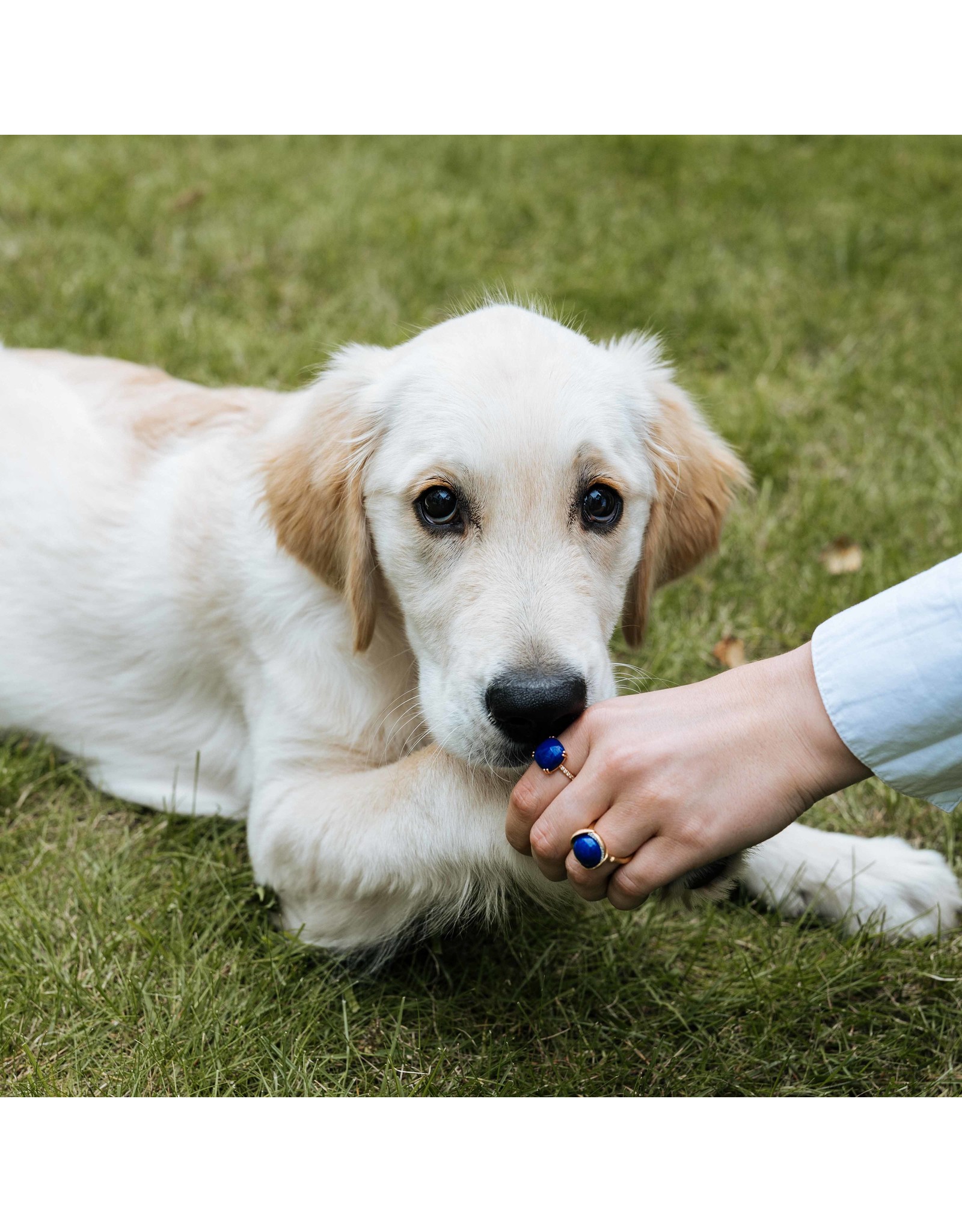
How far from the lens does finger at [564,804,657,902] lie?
7.30 feet

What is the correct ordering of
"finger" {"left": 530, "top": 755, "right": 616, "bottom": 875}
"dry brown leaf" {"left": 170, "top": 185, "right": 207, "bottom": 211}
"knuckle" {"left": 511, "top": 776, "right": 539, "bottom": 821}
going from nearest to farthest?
"finger" {"left": 530, "top": 755, "right": 616, "bottom": 875}, "knuckle" {"left": 511, "top": 776, "right": 539, "bottom": 821}, "dry brown leaf" {"left": 170, "top": 185, "right": 207, "bottom": 211}

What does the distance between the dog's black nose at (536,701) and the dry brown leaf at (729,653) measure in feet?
5.75

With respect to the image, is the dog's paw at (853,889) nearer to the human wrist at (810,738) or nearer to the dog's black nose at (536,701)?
the human wrist at (810,738)

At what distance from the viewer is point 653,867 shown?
2.23 meters

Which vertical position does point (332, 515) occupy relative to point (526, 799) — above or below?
above

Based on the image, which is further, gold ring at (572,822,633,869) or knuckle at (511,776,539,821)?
knuckle at (511,776,539,821)

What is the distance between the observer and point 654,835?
88.0 inches

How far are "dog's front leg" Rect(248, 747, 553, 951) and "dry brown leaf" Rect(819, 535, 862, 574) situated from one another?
2354mm

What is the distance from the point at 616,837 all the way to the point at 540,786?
0.21 metres

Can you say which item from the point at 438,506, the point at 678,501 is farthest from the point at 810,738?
the point at 678,501

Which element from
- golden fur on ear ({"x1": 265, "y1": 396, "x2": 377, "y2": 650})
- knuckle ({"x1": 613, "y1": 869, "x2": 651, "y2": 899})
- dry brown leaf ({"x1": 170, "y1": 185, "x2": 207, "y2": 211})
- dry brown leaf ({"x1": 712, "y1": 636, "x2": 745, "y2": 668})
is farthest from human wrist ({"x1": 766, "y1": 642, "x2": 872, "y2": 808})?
dry brown leaf ({"x1": 170, "y1": 185, "x2": 207, "y2": 211})

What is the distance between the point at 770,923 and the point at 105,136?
6.70 meters

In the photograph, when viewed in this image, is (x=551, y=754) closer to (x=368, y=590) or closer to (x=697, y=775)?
(x=697, y=775)

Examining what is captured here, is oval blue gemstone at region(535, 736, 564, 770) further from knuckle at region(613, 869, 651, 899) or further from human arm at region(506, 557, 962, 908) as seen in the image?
knuckle at region(613, 869, 651, 899)
